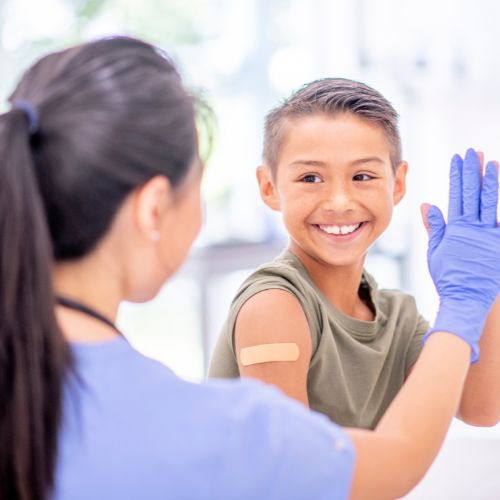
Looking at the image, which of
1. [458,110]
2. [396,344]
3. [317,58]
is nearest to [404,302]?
[396,344]

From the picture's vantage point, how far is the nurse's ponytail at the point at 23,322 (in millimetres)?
797

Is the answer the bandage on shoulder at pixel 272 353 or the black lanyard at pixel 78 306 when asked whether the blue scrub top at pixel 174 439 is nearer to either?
the black lanyard at pixel 78 306

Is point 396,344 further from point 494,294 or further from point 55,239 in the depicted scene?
point 55,239

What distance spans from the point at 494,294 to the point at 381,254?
2.55 metres

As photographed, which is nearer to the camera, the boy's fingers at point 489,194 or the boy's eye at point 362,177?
the boy's fingers at point 489,194

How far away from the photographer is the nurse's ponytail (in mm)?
797

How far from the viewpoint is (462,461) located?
1454 millimetres

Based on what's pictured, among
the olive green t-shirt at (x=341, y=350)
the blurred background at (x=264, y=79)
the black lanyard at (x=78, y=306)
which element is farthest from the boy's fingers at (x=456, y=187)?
the blurred background at (x=264, y=79)

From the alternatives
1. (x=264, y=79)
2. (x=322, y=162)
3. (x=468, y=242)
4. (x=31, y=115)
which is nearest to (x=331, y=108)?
(x=322, y=162)

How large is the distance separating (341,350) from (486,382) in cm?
26

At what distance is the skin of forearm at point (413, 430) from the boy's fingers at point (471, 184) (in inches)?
10.6

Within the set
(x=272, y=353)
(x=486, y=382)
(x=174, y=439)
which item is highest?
(x=174, y=439)

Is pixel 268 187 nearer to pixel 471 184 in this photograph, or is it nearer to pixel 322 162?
pixel 322 162

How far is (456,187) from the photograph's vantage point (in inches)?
50.6
